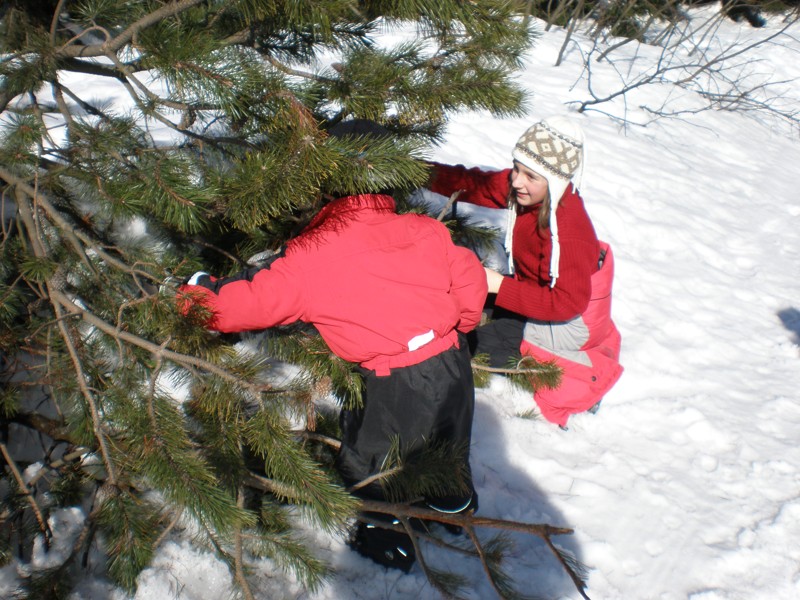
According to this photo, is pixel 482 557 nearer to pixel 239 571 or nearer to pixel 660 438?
pixel 239 571

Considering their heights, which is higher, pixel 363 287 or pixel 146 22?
pixel 146 22

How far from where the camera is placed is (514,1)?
1703 millimetres

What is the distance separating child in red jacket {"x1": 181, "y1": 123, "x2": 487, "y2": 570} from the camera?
1.75m

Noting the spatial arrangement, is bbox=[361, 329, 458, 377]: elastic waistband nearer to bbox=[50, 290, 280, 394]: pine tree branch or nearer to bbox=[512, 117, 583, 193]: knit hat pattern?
bbox=[50, 290, 280, 394]: pine tree branch

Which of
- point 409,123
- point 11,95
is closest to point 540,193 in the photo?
point 409,123

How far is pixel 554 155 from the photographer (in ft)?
7.40

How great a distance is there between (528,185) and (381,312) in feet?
3.05

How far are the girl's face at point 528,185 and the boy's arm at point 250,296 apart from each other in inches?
43.1

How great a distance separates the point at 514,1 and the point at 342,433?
1532mm

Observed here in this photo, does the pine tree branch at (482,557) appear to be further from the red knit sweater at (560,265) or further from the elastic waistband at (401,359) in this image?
the red knit sweater at (560,265)

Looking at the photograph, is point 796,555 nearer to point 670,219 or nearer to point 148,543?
point 148,543

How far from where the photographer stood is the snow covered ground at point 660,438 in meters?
2.20

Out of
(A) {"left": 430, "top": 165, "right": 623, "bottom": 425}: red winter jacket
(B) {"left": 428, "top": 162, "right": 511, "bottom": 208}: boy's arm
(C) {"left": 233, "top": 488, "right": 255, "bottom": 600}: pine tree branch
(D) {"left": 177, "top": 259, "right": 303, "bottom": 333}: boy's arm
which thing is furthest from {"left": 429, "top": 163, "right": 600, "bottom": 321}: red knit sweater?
(C) {"left": 233, "top": 488, "right": 255, "bottom": 600}: pine tree branch

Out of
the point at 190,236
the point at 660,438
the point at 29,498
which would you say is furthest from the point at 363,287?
the point at 660,438
